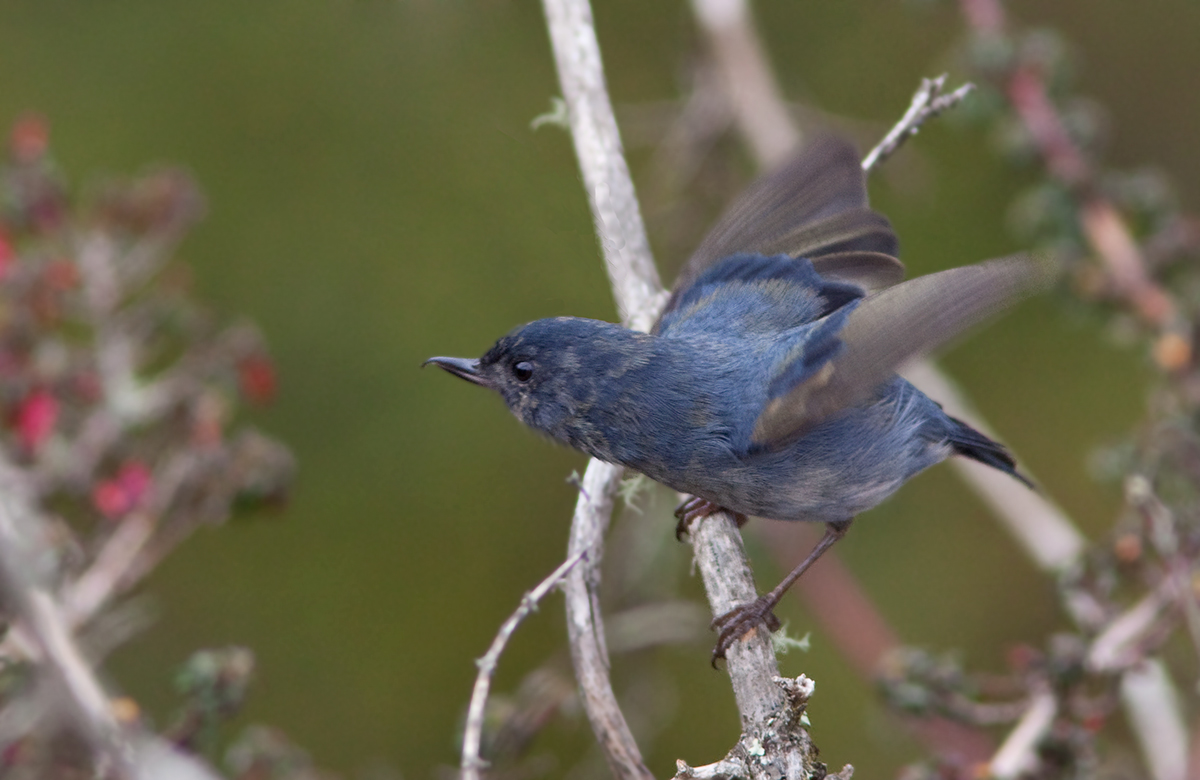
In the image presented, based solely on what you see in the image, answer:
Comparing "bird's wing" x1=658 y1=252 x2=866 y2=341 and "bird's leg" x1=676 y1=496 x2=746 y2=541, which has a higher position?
"bird's wing" x1=658 y1=252 x2=866 y2=341

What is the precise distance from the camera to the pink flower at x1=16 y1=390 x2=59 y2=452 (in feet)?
9.02

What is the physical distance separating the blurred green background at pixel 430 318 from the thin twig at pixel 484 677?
171 centimetres

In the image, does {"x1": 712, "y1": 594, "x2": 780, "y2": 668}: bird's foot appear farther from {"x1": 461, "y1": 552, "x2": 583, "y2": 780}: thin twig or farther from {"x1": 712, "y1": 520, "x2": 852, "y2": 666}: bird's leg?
{"x1": 461, "y1": 552, "x2": 583, "y2": 780}: thin twig

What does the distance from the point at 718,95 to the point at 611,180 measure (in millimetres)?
1170

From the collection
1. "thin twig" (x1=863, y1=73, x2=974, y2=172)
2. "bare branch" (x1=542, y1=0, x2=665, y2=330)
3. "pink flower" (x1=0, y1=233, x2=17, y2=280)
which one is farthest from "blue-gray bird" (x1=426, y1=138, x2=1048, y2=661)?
"pink flower" (x1=0, y1=233, x2=17, y2=280)

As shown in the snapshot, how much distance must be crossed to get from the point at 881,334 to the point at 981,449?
876mm

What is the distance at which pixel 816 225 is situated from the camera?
3199 millimetres

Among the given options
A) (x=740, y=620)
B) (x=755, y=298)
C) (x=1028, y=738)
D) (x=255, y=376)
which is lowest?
(x=1028, y=738)

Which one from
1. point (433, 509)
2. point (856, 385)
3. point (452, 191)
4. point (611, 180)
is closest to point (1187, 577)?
point (856, 385)

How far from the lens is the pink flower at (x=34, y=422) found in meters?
2.75

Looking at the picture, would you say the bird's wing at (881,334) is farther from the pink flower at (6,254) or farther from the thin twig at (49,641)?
the pink flower at (6,254)

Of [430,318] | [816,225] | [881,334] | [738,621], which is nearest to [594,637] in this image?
[738,621]

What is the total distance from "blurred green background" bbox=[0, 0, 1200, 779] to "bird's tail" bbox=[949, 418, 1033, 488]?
41.5 inches

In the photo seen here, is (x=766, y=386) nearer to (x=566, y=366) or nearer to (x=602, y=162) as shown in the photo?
(x=566, y=366)
